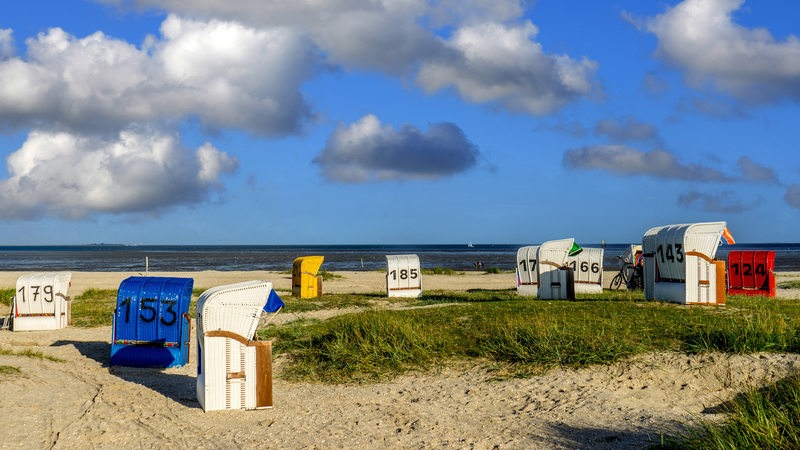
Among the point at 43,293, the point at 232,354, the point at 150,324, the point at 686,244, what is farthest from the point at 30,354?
the point at 686,244

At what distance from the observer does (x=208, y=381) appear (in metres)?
10.9

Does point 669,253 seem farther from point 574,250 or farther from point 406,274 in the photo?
point 406,274

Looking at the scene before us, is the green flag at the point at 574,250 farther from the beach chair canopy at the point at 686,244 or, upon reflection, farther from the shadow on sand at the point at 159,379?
the shadow on sand at the point at 159,379

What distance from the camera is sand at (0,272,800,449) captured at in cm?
923

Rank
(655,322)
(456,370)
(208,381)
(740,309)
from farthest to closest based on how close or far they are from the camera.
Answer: (740,309) → (655,322) → (456,370) → (208,381)

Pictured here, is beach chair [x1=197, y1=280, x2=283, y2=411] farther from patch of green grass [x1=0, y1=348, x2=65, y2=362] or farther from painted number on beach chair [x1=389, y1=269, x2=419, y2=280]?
painted number on beach chair [x1=389, y1=269, x2=419, y2=280]

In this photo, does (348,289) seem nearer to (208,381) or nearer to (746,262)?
(746,262)

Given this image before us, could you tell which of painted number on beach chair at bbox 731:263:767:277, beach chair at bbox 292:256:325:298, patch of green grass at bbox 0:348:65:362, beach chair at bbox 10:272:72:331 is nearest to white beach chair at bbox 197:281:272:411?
patch of green grass at bbox 0:348:65:362

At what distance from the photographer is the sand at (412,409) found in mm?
9234

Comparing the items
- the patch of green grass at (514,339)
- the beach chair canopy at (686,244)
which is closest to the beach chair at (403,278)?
the beach chair canopy at (686,244)

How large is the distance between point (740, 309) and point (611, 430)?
1082cm

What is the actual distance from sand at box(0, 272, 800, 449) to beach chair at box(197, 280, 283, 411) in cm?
25

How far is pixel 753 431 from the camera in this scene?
7207 millimetres

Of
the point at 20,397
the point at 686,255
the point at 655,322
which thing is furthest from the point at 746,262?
the point at 20,397
